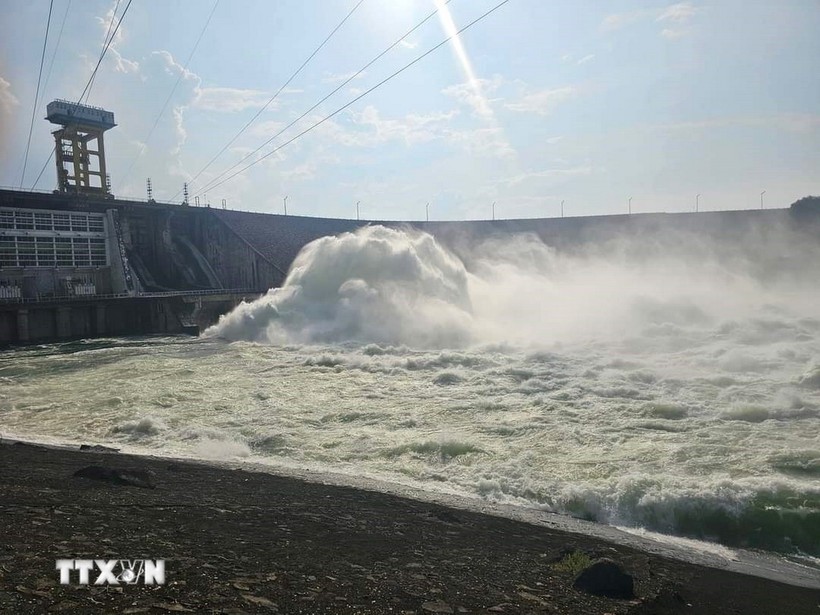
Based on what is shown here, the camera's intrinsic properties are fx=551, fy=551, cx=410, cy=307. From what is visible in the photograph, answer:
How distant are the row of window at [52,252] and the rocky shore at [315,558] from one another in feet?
137

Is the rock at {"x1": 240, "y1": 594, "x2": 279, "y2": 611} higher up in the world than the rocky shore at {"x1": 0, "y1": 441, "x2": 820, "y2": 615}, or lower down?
higher up

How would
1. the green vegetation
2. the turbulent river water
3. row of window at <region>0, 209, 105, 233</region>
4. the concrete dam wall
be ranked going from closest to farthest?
1. the green vegetation
2. the turbulent river water
3. the concrete dam wall
4. row of window at <region>0, 209, 105, 233</region>

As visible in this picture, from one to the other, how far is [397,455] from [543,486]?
2.97m

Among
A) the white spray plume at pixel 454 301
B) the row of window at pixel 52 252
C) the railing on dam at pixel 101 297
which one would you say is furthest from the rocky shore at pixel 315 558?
the row of window at pixel 52 252

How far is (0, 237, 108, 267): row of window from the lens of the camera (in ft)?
136

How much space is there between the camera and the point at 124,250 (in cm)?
4734

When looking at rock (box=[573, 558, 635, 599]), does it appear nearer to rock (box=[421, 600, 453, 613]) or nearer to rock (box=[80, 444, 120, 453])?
rock (box=[421, 600, 453, 613])

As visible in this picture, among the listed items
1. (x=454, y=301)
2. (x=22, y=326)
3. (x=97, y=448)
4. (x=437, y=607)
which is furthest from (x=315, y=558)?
(x=22, y=326)

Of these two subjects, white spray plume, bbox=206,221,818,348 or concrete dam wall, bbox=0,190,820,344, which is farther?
concrete dam wall, bbox=0,190,820,344

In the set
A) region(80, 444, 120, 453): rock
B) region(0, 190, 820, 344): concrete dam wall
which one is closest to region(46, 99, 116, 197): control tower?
region(0, 190, 820, 344): concrete dam wall

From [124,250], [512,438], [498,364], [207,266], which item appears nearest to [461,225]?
[207,266]

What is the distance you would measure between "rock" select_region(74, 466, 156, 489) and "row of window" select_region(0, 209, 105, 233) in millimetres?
42844

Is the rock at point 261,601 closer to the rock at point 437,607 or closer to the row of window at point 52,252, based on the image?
the rock at point 437,607

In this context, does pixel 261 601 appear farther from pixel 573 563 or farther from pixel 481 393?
Answer: pixel 481 393
